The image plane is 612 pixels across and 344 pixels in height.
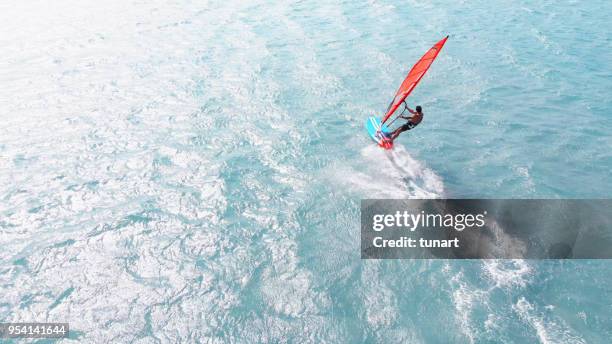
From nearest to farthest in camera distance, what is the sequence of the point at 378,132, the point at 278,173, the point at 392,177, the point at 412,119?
the point at 392,177 < the point at 412,119 < the point at 278,173 < the point at 378,132

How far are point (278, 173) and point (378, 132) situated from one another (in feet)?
19.2

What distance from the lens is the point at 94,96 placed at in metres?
26.1

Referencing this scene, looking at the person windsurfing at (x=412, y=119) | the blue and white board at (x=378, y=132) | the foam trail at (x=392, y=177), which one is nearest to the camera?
the foam trail at (x=392, y=177)

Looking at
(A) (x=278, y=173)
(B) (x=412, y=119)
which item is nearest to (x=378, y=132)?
(B) (x=412, y=119)

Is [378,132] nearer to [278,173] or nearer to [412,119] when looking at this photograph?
[412,119]

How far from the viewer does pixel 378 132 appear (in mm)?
20547

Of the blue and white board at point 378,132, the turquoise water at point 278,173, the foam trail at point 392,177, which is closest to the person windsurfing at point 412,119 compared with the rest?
the blue and white board at point 378,132

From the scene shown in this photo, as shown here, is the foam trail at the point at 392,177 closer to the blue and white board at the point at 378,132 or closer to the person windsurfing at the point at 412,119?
the blue and white board at the point at 378,132

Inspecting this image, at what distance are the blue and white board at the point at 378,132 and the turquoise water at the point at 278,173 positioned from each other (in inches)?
23.5

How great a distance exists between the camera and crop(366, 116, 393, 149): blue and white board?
20.1m

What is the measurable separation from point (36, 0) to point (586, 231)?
58.4 m

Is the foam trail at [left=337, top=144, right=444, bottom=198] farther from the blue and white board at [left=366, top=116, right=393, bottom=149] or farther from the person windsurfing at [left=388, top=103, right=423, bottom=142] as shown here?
the person windsurfing at [left=388, top=103, right=423, bottom=142]

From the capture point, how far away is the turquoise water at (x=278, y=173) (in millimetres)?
12672

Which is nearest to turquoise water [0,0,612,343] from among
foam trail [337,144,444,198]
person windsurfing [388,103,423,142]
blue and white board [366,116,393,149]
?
foam trail [337,144,444,198]
